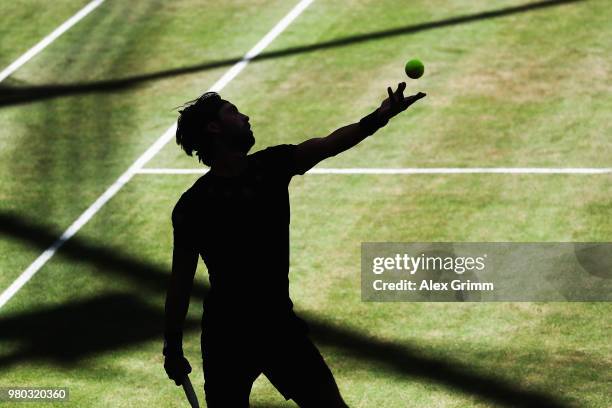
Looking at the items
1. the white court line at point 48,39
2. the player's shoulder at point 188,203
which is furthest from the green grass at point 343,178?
the player's shoulder at point 188,203

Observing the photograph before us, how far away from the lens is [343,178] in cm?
1103

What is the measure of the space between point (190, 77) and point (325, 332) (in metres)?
6.39

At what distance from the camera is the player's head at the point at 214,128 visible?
537 cm

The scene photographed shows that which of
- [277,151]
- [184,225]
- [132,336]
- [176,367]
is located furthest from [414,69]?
[132,336]

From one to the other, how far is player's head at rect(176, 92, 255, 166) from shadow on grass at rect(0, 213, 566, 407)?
290cm

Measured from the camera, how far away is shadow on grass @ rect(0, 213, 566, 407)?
7.45 metres

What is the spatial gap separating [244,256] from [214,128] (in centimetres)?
66

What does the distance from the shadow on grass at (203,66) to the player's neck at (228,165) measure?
28.4 ft

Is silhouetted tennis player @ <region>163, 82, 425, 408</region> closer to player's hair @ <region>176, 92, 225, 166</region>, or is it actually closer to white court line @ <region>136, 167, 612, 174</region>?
player's hair @ <region>176, 92, 225, 166</region>

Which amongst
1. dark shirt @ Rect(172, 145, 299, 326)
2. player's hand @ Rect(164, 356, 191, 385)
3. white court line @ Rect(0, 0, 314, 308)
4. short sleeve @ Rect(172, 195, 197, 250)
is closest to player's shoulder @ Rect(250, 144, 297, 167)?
dark shirt @ Rect(172, 145, 299, 326)

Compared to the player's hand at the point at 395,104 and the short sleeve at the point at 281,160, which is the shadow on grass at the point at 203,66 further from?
the player's hand at the point at 395,104

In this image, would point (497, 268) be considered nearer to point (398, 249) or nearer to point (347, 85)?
point (398, 249)

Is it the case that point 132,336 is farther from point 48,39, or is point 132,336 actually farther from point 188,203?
point 48,39

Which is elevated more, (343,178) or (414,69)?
(414,69)
